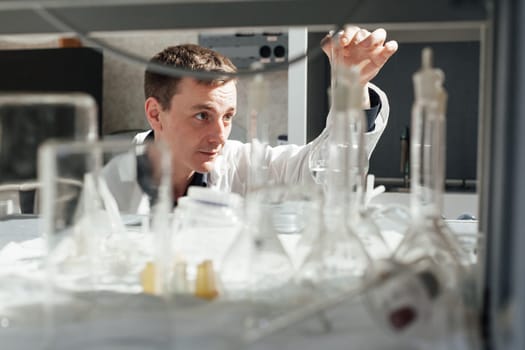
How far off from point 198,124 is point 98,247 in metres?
1.10

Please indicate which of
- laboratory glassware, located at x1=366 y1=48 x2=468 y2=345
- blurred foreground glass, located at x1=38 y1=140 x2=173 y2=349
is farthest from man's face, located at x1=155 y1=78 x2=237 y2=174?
laboratory glassware, located at x1=366 y1=48 x2=468 y2=345

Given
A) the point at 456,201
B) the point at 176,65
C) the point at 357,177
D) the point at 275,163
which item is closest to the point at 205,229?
the point at 357,177

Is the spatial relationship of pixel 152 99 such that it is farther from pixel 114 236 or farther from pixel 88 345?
pixel 88 345

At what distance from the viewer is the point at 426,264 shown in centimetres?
51

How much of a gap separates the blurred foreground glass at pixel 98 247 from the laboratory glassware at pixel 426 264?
169 mm

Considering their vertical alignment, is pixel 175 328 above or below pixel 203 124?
below

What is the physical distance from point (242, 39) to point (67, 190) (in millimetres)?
2493

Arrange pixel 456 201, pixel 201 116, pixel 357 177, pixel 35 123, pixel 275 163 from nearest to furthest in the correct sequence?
pixel 35 123 < pixel 357 177 < pixel 201 116 < pixel 275 163 < pixel 456 201

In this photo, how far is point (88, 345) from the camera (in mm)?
482

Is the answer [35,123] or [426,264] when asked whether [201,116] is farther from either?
→ [426,264]

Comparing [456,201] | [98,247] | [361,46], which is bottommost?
[456,201]

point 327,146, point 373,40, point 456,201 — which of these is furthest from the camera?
point 456,201

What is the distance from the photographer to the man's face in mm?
1708

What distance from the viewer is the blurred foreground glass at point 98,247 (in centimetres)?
49
